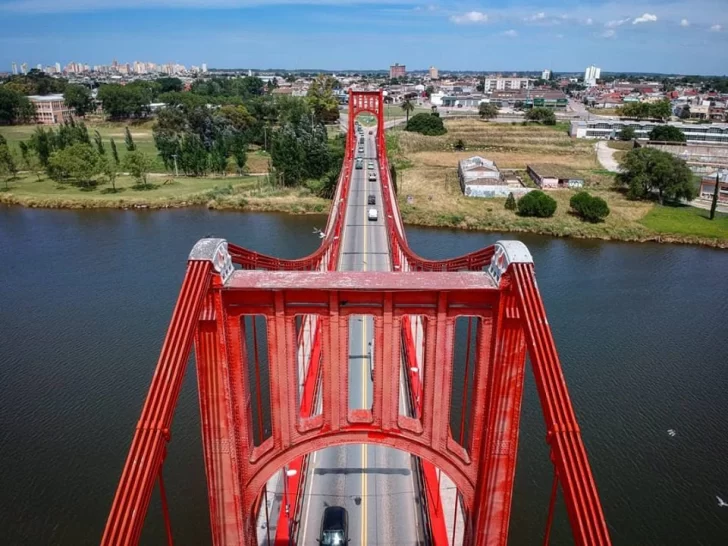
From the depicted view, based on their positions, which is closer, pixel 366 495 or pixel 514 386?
pixel 514 386

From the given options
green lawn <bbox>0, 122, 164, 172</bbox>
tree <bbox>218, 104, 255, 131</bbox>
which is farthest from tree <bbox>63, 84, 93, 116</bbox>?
tree <bbox>218, 104, 255, 131</bbox>

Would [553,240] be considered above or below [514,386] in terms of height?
below

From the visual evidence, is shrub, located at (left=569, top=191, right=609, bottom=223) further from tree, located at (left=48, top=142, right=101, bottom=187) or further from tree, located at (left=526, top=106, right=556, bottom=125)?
tree, located at (left=526, top=106, right=556, bottom=125)

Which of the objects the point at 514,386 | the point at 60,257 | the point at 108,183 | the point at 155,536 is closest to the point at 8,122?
the point at 108,183

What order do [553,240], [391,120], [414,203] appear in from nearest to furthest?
[553,240], [414,203], [391,120]

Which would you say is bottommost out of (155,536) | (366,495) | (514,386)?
(155,536)

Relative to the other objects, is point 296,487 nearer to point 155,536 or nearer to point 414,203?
point 155,536

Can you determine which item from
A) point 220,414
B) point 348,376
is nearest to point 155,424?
point 220,414

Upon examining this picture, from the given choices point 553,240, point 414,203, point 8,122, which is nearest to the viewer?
point 553,240

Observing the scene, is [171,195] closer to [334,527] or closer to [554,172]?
[554,172]
